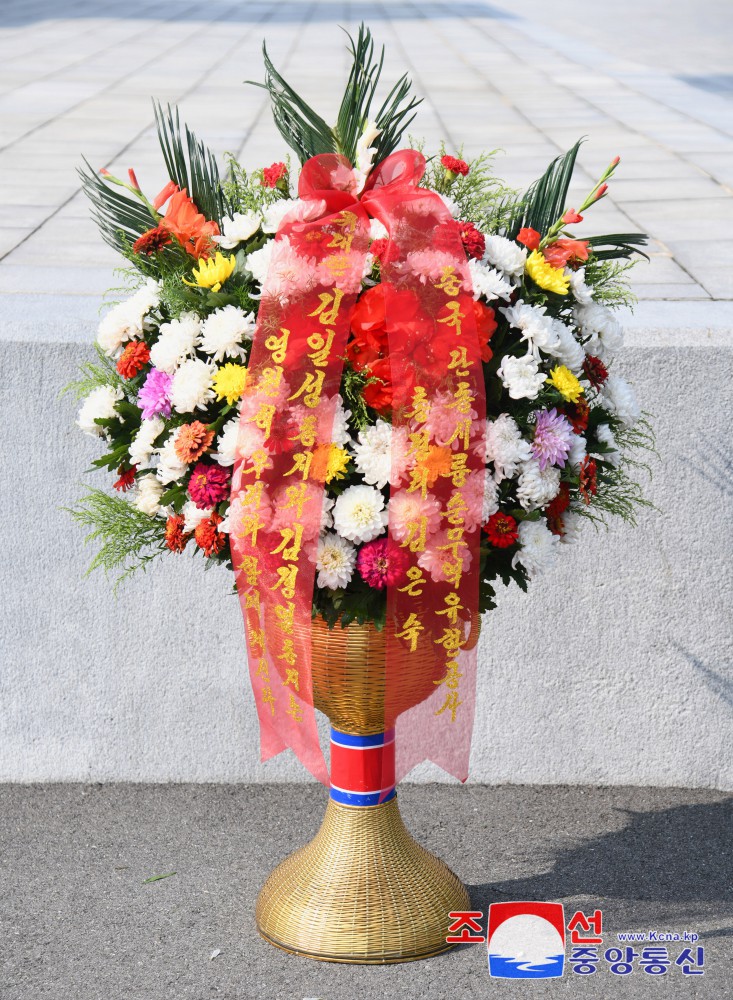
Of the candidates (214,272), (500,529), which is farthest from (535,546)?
(214,272)

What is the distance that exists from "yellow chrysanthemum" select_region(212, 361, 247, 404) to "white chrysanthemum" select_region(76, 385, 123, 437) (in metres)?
0.36

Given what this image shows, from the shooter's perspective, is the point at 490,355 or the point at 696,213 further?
the point at 696,213

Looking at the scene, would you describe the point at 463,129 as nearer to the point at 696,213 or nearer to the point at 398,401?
the point at 696,213

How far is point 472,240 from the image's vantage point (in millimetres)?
2557

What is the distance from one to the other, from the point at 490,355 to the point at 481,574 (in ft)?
1.59

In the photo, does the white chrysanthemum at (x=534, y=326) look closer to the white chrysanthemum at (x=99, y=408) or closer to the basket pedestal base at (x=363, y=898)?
the white chrysanthemum at (x=99, y=408)

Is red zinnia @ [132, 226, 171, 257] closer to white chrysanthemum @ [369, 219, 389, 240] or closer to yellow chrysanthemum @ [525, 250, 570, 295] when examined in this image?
white chrysanthemum @ [369, 219, 389, 240]

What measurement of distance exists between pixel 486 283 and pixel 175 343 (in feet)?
2.13

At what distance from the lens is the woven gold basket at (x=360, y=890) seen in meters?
2.88

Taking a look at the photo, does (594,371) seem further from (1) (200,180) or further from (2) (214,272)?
(1) (200,180)

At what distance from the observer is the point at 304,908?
9.73 feet

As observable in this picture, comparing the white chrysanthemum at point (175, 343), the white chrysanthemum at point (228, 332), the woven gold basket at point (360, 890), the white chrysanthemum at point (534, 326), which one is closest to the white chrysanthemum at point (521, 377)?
the white chrysanthemum at point (534, 326)

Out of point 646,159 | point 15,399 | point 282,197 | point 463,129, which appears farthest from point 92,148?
point 282,197

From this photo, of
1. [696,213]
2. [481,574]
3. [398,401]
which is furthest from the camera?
[696,213]
